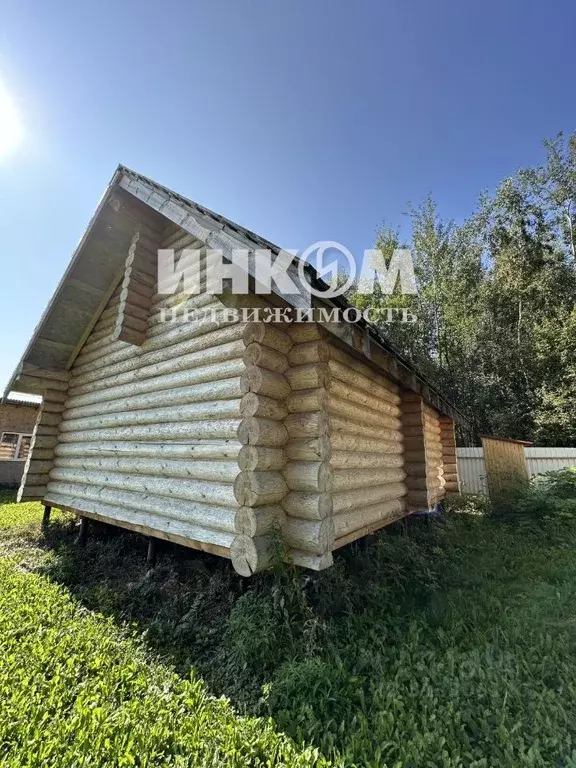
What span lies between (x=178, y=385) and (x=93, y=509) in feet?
10.5

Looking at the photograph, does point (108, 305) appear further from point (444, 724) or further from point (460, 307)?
point (460, 307)

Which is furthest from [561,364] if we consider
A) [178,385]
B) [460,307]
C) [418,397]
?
[178,385]

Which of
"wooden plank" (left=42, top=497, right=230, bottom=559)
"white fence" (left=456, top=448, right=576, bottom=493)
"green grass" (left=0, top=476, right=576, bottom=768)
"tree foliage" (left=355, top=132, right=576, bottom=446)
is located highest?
"tree foliage" (left=355, top=132, right=576, bottom=446)

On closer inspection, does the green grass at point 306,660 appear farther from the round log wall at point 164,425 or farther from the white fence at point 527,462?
the white fence at point 527,462

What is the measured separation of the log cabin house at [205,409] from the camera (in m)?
3.55

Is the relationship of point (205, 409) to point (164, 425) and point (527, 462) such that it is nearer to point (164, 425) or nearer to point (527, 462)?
point (164, 425)

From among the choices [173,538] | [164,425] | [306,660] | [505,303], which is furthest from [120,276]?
[505,303]

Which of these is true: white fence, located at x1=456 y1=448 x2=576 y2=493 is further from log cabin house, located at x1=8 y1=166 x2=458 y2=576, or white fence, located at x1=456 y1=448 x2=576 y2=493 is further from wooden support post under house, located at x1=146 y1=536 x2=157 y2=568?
wooden support post under house, located at x1=146 y1=536 x2=157 y2=568

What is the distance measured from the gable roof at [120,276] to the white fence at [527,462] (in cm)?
751

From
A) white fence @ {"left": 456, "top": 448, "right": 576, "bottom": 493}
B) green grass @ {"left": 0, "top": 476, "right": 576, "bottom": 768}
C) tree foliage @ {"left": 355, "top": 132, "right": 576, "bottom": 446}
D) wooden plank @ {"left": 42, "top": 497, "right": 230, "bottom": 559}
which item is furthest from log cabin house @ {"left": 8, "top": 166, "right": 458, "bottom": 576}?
tree foliage @ {"left": 355, "top": 132, "right": 576, "bottom": 446}

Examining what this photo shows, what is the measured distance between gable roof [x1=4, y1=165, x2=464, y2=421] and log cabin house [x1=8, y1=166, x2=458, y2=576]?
1.1 inches

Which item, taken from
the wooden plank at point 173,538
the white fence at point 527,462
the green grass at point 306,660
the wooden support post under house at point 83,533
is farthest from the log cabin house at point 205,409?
the white fence at point 527,462

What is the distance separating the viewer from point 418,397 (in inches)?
279

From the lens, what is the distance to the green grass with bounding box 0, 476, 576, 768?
224cm
